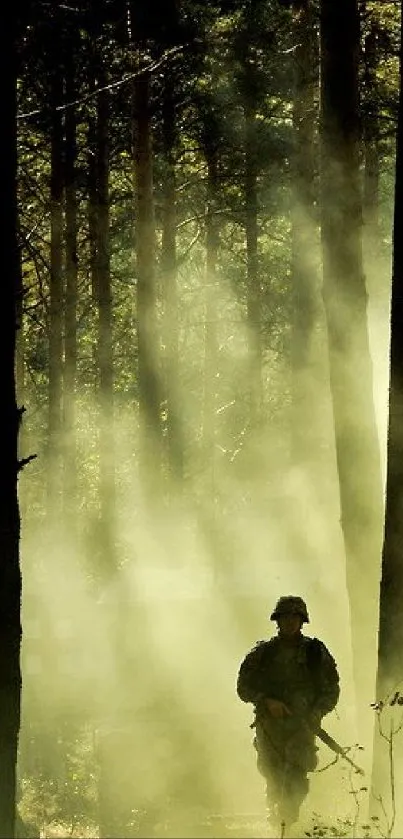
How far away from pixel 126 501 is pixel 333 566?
14.9 m

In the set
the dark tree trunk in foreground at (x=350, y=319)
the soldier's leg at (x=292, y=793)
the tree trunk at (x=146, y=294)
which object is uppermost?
the tree trunk at (x=146, y=294)

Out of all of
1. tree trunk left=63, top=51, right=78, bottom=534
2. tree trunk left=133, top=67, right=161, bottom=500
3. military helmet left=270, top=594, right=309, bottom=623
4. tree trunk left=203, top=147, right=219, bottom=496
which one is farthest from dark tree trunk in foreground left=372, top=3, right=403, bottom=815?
tree trunk left=203, top=147, right=219, bottom=496

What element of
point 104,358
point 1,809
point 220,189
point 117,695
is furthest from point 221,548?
point 1,809

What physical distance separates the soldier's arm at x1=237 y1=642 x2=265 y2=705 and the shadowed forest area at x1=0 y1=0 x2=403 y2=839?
71 cm

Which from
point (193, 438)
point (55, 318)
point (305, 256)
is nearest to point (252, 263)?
point (193, 438)

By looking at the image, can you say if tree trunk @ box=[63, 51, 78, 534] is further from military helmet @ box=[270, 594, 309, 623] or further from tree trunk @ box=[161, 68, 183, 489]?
military helmet @ box=[270, 594, 309, 623]

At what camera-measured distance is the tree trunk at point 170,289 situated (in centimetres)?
2392

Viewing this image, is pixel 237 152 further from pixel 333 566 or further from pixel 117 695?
pixel 117 695

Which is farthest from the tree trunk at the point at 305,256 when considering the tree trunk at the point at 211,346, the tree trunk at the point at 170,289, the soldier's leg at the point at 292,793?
the soldier's leg at the point at 292,793

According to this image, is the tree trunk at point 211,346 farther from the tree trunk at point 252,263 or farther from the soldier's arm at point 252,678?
the soldier's arm at point 252,678

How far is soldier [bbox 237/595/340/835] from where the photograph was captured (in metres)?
8.80

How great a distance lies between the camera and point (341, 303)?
10.1 m

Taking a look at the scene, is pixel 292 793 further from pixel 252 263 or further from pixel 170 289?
pixel 252 263

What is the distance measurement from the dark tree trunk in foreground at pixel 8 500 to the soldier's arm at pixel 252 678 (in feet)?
6.25
